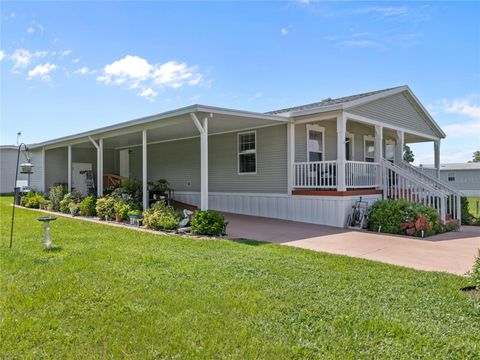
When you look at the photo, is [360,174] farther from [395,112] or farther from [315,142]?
[395,112]

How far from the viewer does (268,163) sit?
11.8m

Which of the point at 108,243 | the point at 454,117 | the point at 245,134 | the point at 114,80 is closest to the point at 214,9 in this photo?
the point at 245,134

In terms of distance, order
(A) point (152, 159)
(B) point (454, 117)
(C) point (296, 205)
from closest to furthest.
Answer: (C) point (296, 205) → (A) point (152, 159) → (B) point (454, 117)

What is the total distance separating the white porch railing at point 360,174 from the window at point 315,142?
166cm

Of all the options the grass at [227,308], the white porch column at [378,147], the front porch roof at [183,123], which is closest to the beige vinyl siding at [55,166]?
the front porch roof at [183,123]

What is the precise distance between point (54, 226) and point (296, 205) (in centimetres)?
685

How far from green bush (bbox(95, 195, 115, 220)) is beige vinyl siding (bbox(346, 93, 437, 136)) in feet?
25.5

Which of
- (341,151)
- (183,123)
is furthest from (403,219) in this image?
(183,123)

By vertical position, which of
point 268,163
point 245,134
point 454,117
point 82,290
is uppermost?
point 454,117

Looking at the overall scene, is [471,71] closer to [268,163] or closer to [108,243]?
Result: [268,163]

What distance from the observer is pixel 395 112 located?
1312cm

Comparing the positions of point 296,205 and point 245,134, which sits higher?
point 245,134

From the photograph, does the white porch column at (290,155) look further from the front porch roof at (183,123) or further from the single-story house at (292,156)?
the front porch roof at (183,123)

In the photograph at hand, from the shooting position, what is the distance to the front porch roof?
882 cm
